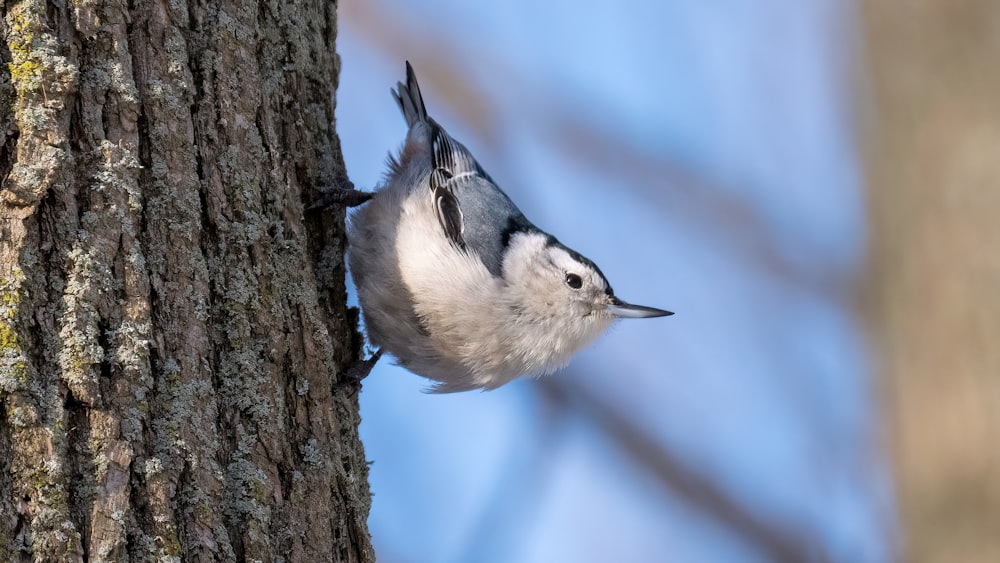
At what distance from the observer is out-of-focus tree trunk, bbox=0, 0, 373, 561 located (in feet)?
4.81

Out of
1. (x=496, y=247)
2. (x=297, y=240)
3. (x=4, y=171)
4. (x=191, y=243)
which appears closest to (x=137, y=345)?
(x=191, y=243)

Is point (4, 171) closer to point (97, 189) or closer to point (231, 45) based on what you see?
point (97, 189)

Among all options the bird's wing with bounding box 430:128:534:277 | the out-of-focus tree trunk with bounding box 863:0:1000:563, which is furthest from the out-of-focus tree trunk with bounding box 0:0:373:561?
the out-of-focus tree trunk with bounding box 863:0:1000:563

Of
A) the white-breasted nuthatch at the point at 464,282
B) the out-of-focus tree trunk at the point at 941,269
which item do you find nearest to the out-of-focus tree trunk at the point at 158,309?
the white-breasted nuthatch at the point at 464,282

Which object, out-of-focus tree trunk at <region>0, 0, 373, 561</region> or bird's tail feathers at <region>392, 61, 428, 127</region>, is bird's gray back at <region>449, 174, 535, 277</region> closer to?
bird's tail feathers at <region>392, 61, 428, 127</region>

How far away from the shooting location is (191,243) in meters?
1.73

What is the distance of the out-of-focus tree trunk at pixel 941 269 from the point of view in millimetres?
2674

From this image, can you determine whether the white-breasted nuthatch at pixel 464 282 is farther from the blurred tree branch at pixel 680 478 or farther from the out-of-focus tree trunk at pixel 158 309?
the blurred tree branch at pixel 680 478

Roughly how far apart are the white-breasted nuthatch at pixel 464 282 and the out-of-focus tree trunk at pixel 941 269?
78 centimetres

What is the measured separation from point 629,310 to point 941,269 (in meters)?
0.93

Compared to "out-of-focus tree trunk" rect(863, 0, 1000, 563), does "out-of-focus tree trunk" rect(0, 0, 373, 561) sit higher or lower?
lower

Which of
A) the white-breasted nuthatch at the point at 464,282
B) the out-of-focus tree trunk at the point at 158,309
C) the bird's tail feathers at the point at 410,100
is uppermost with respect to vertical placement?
the bird's tail feathers at the point at 410,100

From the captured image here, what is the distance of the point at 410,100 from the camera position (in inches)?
130

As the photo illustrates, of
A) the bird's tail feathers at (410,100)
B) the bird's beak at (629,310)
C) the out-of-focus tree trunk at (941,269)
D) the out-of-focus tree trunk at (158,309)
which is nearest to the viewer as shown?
the out-of-focus tree trunk at (158,309)
